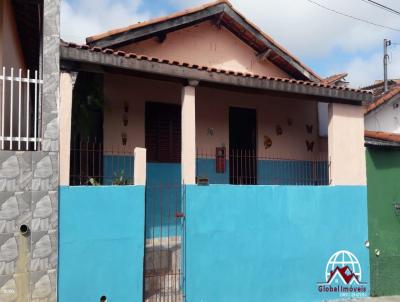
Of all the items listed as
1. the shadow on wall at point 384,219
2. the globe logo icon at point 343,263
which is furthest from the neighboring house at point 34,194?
the shadow on wall at point 384,219

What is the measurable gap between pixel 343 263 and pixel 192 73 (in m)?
5.06

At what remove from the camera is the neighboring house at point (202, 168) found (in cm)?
609

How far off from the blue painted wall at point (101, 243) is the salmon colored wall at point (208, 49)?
3.98 meters

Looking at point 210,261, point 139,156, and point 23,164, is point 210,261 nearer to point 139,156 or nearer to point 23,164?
point 139,156

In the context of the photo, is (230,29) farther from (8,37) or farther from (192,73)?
(8,37)

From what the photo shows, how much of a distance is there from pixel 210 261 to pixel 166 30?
516 cm

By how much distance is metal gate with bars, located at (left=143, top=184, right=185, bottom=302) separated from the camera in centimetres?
674

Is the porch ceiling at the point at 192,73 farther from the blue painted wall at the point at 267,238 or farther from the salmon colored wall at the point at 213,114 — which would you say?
the blue painted wall at the point at 267,238

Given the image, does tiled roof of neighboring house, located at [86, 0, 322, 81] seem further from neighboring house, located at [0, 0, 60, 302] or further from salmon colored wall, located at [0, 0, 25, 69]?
neighboring house, located at [0, 0, 60, 302]

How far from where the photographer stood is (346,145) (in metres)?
8.55

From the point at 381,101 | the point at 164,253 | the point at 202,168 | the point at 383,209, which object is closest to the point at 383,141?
the point at 383,209

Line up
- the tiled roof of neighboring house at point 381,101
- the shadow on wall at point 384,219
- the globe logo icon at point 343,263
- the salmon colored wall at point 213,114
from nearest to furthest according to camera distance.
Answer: the globe logo icon at point 343,263 < the salmon colored wall at point 213,114 < the shadow on wall at point 384,219 < the tiled roof of neighboring house at point 381,101

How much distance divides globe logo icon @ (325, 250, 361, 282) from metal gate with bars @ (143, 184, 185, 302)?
10.4 feet

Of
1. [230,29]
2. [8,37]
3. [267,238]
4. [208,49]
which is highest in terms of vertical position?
[230,29]
